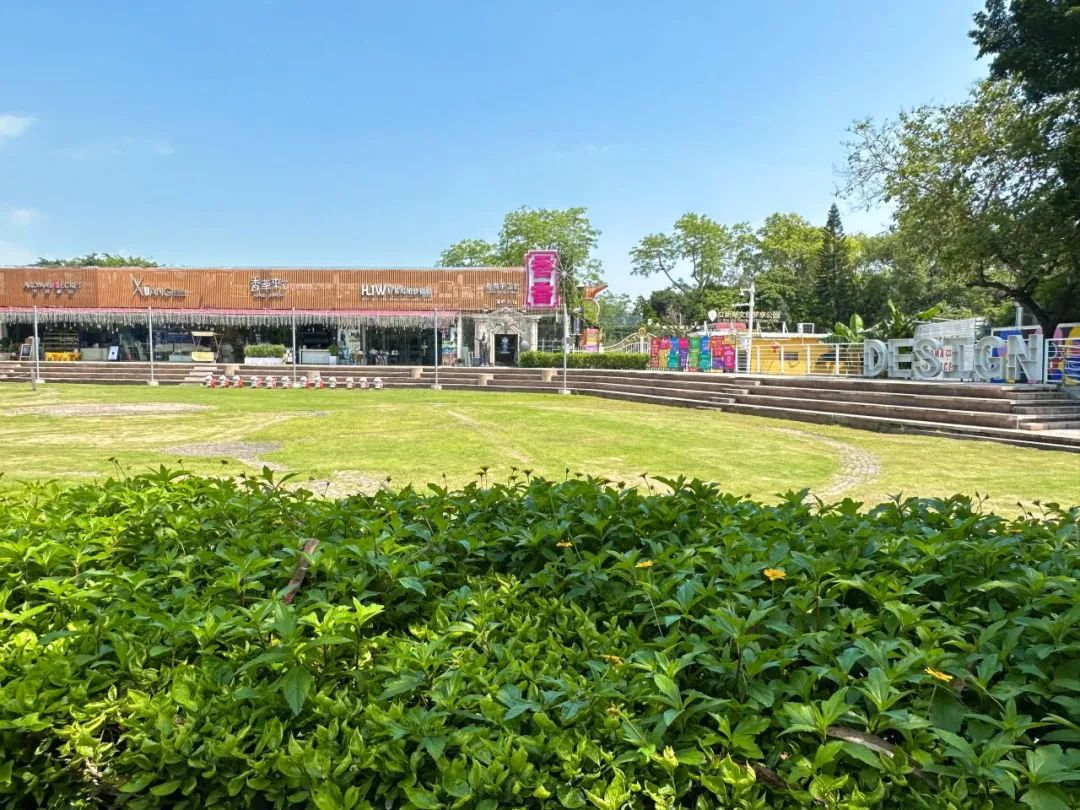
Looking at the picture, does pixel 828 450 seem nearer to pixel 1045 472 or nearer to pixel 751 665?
pixel 1045 472

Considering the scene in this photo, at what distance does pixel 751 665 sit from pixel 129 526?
1.95 m

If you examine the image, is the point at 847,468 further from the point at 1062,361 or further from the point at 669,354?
the point at 669,354

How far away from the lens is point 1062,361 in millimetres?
13492

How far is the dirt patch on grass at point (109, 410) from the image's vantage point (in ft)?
45.2

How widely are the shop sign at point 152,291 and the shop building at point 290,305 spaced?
0.05 metres

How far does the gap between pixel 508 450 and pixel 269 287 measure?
25.5 m

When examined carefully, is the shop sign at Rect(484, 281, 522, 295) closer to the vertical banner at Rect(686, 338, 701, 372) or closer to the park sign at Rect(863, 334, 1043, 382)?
the vertical banner at Rect(686, 338, 701, 372)

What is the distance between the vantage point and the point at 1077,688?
122 cm

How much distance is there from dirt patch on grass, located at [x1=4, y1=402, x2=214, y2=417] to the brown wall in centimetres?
1553

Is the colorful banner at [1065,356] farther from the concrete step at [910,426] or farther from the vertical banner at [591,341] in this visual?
the vertical banner at [591,341]

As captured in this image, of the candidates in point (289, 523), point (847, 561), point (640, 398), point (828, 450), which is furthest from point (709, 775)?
point (640, 398)

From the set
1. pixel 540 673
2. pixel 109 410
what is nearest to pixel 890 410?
pixel 540 673

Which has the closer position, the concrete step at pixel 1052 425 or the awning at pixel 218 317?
the concrete step at pixel 1052 425

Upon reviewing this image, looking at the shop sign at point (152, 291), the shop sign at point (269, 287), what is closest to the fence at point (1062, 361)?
the shop sign at point (269, 287)
